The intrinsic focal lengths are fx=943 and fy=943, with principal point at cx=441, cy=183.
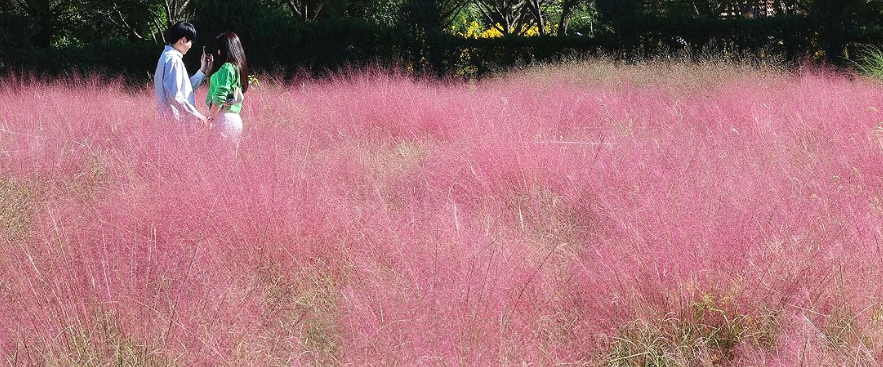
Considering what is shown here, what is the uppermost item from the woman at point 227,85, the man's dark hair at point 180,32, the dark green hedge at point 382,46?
the man's dark hair at point 180,32

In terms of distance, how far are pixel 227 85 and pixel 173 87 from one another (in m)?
0.34

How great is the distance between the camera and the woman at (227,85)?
18.4 ft

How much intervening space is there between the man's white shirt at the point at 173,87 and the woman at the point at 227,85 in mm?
142

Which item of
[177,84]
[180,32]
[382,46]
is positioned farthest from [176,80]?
[382,46]

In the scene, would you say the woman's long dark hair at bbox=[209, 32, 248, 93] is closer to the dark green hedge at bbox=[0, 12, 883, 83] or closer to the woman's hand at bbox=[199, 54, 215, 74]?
the woman's hand at bbox=[199, 54, 215, 74]

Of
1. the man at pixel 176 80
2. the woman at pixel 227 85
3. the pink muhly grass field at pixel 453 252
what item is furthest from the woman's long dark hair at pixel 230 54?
the pink muhly grass field at pixel 453 252

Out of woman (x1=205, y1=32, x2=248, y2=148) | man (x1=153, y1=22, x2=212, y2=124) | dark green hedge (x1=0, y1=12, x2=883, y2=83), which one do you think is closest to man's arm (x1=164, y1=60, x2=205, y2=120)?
man (x1=153, y1=22, x2=212, y2=124)

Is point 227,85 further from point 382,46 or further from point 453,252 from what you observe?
point 382,46

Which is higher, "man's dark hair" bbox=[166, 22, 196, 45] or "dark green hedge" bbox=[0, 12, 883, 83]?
"man's dark hair" bbox=[166, 22, 196, 45]

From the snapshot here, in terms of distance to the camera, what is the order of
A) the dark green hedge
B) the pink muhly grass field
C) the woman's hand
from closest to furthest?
the pink muhly grass field → the woman's hand → the dark green hedge

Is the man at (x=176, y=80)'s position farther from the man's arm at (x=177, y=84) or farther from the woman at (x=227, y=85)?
the woman at (x=227, y=85)

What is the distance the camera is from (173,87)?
5.66 meters

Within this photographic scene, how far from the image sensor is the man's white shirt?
5638 millimetres

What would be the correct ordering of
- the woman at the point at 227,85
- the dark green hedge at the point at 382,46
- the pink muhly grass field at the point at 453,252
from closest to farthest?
the pink muhly grass field at the point at 453,252 < the woman at the point at 227,85 < the dark green hedge at the point at 382,46
